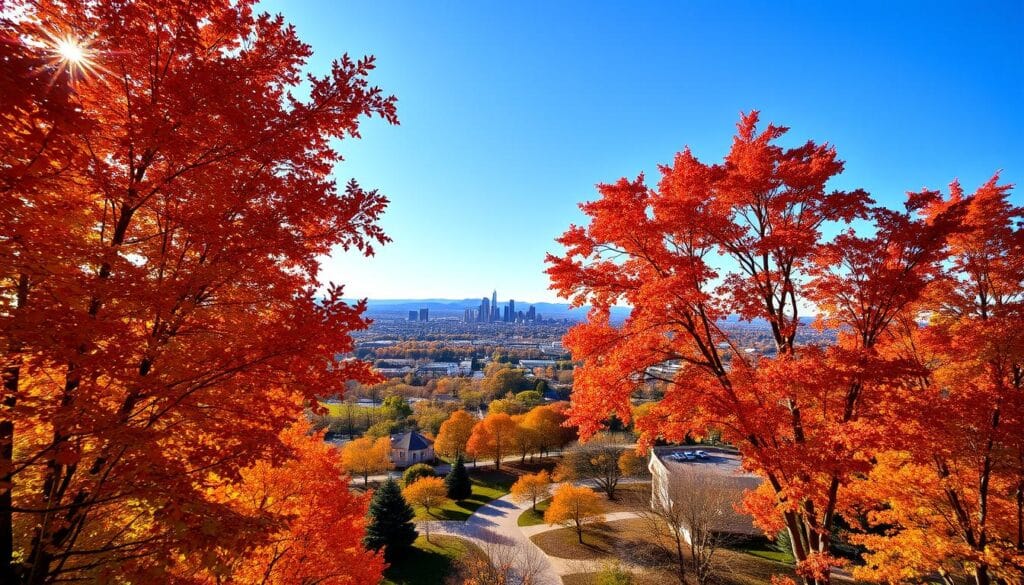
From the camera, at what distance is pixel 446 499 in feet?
104

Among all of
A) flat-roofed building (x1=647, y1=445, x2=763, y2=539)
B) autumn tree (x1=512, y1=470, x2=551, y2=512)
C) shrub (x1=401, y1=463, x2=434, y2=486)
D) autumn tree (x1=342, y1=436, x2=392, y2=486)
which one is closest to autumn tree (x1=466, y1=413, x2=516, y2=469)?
shrub (x1=401, y1=463, x2=434, y2=486)

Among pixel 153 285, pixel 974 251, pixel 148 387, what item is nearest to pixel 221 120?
pixel 153 285

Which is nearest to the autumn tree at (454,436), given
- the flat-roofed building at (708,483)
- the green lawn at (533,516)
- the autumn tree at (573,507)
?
the green lawn at (533,516)

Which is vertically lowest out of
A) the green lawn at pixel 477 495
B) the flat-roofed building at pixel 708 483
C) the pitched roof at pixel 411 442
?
the green lawn at pixel 477 495

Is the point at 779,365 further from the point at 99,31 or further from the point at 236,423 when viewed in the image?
the point at 99,31

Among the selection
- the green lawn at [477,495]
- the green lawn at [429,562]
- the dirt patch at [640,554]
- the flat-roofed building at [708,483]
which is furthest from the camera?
the green lawn at [477,495]

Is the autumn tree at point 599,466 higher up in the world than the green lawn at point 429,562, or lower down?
higher up

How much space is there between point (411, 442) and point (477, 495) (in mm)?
12483

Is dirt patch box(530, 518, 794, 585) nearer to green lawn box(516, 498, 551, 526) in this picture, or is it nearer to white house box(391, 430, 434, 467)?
green lawn box(516, 498, 551, 526)

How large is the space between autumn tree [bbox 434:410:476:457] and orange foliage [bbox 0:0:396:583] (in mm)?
→ 36707

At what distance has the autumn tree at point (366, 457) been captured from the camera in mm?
34844

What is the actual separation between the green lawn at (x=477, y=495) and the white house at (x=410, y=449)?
599cm

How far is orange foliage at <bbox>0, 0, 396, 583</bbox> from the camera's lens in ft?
11.1

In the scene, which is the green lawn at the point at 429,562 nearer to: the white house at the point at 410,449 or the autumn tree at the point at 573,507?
the autumn tree at the point at 573,507
